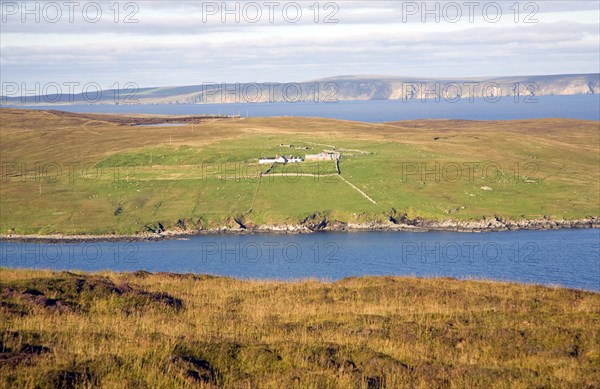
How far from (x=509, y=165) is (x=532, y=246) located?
133 ft

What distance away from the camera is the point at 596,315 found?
924 inches

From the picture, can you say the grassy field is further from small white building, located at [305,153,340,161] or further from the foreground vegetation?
the foreground vegetation

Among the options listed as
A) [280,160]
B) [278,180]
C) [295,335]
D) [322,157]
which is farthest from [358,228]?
[295,335]

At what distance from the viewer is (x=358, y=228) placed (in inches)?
4343

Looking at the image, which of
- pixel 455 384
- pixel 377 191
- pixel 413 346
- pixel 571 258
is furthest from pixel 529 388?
pixel 377 191

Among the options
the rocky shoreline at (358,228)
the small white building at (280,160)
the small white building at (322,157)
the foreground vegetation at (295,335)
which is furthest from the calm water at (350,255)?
the foreground vegetation at (295,335)

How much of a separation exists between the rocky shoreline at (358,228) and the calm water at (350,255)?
226 cm

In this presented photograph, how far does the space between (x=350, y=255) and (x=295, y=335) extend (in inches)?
2905

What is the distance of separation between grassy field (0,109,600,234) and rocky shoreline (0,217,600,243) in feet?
4.39

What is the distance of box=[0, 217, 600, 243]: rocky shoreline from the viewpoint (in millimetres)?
106438

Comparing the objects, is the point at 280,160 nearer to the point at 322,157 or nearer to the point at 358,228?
the point at 322,157

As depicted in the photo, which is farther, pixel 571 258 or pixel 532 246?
pixel 532 246

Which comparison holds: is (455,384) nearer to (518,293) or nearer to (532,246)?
(518,293)

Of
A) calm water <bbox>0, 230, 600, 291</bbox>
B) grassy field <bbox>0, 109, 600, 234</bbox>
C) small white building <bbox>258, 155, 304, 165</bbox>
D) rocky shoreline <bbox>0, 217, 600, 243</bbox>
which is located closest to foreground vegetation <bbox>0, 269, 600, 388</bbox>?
calm water <bbox>0, 230, 600, 291</bbox>
